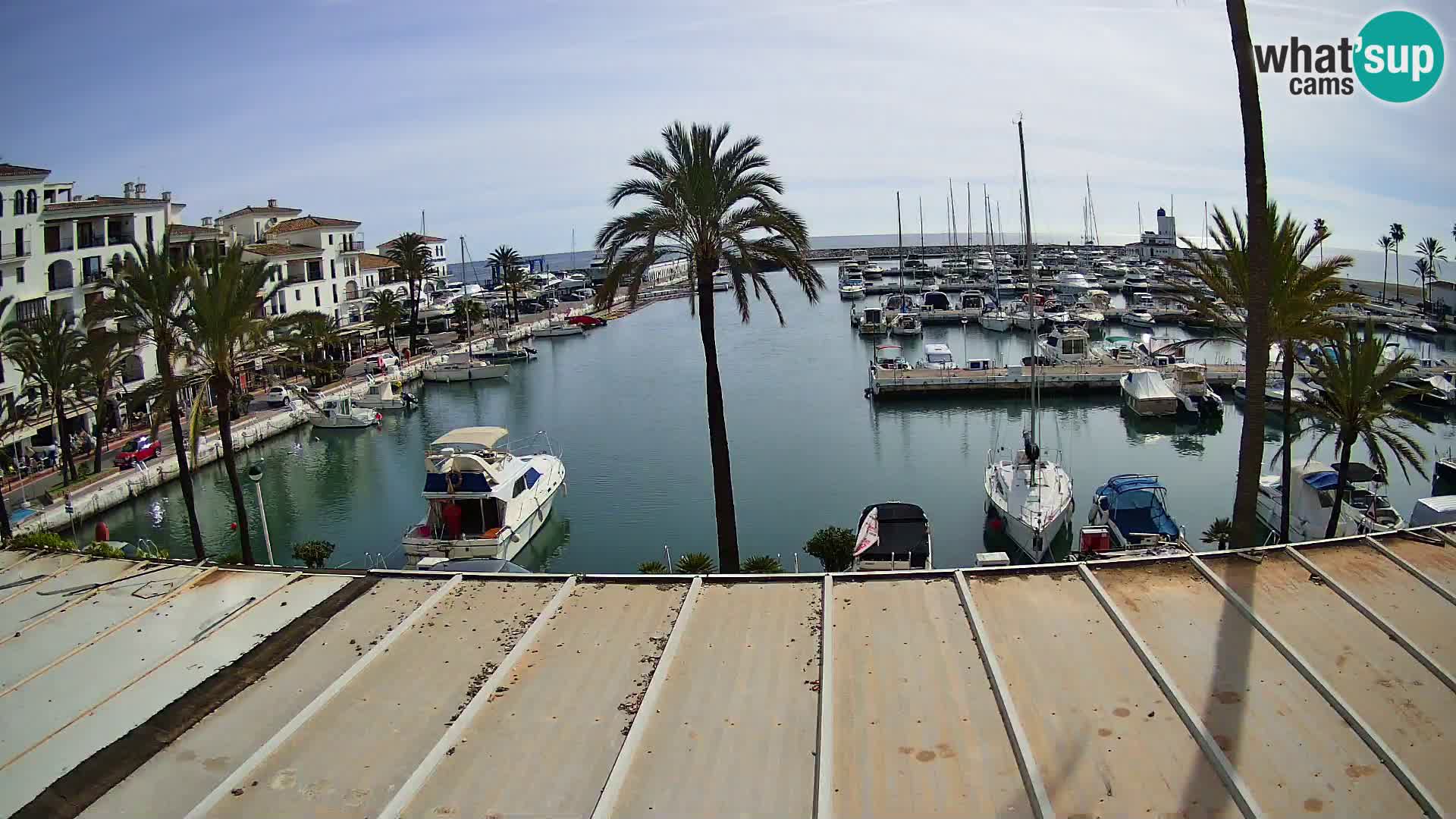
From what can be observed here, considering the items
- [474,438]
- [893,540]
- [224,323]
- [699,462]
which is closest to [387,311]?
[699,462]

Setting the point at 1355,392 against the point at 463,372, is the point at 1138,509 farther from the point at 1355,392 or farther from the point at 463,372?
the point at 463,372

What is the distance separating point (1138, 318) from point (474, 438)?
63.2 m

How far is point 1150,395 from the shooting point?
150 ft


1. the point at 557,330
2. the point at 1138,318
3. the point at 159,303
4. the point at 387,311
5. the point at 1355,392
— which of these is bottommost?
the point at 1355,392

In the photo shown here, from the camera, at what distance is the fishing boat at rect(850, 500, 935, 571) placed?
21420 mm

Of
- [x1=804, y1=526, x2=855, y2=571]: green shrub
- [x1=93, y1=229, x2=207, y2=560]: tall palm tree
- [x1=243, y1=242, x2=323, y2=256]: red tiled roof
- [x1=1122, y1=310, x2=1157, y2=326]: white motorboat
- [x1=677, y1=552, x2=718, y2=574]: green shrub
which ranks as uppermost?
[x1=243, y1=242, x2=323, y2=256]: red tiled roof

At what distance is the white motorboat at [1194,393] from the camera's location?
45906mm

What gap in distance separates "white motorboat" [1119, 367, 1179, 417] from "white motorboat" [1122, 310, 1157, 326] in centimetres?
3165

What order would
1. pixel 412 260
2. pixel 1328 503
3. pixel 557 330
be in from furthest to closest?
1. pixel 557 330
2. pixel 412 260
3. pixel 1328 503

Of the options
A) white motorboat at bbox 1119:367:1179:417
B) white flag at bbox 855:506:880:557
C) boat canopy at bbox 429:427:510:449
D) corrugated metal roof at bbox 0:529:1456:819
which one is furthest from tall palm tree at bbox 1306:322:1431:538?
white motorboat at bbox 1119:367:1179:417

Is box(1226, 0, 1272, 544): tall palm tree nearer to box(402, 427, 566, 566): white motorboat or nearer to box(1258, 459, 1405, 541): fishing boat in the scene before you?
box(1258, 459, 1405, 541): fishing boat

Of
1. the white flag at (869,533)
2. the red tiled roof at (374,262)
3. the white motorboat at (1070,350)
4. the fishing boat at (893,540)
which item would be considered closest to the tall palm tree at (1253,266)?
the fishing boat at (893,540)

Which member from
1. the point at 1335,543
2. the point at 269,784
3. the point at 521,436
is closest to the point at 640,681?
the point at 269,784

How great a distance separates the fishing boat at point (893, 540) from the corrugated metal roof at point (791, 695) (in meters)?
9.07
